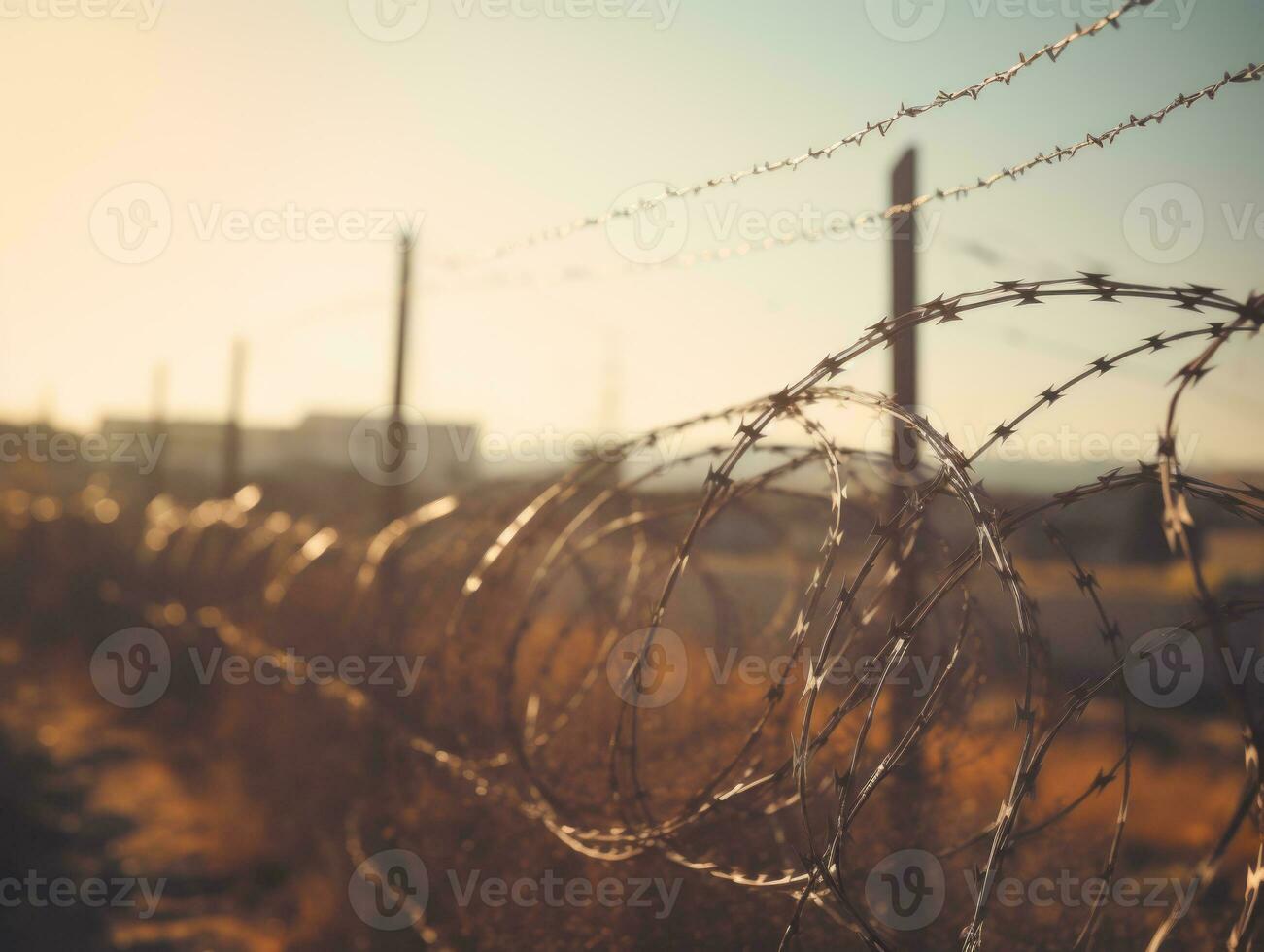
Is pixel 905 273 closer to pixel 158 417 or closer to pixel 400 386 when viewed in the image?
pixel 400 386

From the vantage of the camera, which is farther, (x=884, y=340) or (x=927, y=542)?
(x=927, y=542)

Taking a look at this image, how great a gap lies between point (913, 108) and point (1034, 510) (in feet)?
4.72

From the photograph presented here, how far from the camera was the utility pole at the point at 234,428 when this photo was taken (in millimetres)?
15172

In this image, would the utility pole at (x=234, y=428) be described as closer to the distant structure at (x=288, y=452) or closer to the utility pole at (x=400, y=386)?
the utility pole at (x=400, y=386)

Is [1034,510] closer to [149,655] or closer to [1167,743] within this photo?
[1167,743]

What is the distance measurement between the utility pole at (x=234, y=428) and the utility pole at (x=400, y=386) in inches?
310

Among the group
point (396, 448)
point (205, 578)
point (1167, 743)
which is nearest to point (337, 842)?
point (396, 448)

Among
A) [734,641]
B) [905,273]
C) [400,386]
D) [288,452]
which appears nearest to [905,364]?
[905,273]

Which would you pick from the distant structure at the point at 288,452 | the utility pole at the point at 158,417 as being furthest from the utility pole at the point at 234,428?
the distant structure at the point at 288,452

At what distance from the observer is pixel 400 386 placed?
8203 mm

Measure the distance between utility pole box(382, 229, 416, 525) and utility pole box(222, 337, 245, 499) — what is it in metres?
7.87

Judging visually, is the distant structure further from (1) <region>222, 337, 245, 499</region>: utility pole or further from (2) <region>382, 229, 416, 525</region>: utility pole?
(2) <region>382, 229, 416, 525</region>: utility pole

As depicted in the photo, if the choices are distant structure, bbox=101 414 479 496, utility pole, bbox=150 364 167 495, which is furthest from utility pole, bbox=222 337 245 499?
distant structure, bbox=101 414 479 496

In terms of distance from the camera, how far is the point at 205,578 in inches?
432
